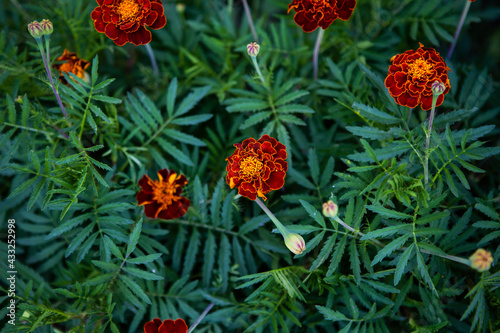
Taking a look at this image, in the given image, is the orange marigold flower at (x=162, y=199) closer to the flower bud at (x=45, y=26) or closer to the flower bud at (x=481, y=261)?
the flower bud at (x=45, y=26)

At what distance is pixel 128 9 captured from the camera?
1.32 m

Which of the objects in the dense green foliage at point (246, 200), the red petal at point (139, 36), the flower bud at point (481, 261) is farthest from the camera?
the red petal at point (139, 36)

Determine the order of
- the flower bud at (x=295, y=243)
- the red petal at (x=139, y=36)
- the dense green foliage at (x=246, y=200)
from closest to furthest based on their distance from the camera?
the flower bud at (x=295, y=243), the dense green foliage at (x=246, y=200), the red petal at (x=139, y=36)

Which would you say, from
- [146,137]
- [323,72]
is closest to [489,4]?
[323,72]

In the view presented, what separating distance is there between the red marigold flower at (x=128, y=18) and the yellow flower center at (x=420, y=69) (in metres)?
0.86

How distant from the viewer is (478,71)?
67.9 inches

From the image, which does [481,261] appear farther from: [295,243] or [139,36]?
[139,36]

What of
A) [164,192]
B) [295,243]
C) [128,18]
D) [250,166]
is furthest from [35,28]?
[295,243]

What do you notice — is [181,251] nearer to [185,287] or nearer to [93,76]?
[185,287]

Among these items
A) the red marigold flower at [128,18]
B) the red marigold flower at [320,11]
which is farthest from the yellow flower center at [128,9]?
the red marigold flower at [320,11]

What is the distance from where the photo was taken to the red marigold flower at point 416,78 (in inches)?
47.6

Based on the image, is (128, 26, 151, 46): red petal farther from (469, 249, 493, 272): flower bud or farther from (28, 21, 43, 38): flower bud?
(469, 249, 493, 272): flower bud

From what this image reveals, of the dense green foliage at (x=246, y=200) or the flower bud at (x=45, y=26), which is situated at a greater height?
the flower bud at (x=45, y=26)

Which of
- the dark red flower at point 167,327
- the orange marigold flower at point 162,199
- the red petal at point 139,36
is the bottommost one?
the dark red flower at point 167,327
